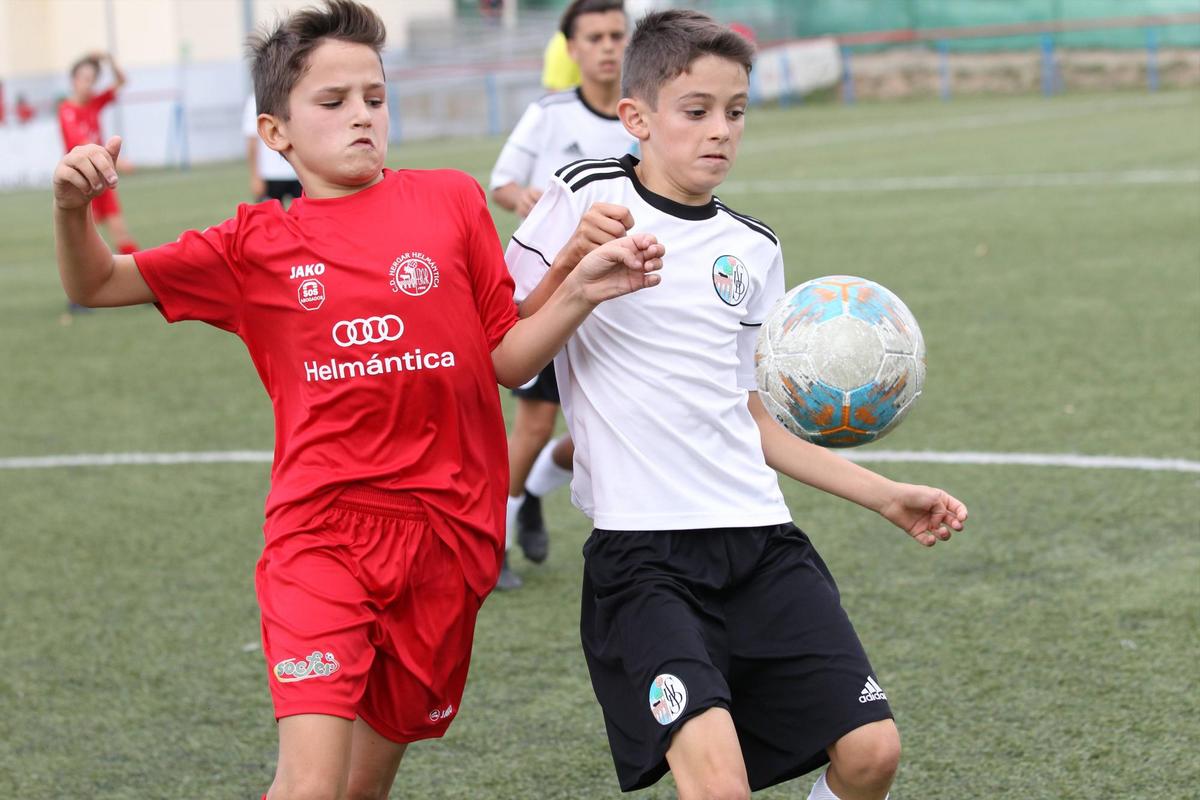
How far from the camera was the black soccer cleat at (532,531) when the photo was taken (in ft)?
18.1

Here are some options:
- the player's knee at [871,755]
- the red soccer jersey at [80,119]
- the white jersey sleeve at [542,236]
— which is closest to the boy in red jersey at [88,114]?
the red soccer jersey at [80,119]

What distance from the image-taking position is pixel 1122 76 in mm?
28031

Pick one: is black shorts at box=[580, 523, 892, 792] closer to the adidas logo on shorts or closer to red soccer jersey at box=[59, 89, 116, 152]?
the adidas logo on shorts

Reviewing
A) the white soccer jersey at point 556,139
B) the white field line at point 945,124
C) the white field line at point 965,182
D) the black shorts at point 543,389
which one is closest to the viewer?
the black shorts at point 543,389

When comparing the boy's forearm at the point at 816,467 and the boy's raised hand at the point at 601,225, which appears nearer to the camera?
the boy's raised hand at the point at 601,225

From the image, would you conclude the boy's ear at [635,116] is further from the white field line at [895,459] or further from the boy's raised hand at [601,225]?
the white field line at [895,459]

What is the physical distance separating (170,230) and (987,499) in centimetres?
1256

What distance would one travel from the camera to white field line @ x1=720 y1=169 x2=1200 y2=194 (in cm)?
1453

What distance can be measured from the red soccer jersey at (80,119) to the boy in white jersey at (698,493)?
10804 mm

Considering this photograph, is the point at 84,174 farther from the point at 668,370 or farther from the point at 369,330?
the point at 668,370

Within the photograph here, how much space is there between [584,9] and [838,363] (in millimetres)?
3195

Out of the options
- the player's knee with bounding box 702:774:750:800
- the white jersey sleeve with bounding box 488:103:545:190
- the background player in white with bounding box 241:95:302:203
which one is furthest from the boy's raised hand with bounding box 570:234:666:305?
the background player in white with bounding box 241:95:302:203

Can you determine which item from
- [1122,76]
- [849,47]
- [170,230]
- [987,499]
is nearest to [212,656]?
[987,499]

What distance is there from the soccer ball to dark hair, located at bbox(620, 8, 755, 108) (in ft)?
1.61
